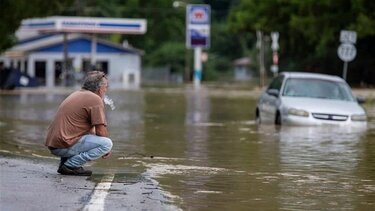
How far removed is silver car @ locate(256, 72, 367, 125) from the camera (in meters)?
19.5

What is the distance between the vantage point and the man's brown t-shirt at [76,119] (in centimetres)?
1066

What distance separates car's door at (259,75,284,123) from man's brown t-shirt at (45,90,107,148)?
34.1 ft

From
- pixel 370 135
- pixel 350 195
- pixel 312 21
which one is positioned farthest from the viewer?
pixel 312 21

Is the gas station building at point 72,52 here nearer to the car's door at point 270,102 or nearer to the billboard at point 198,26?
the billboard at point 198,26

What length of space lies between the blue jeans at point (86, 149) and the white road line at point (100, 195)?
342 millimetres

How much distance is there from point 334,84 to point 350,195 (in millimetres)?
11296

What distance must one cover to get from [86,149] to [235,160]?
3.54 meters

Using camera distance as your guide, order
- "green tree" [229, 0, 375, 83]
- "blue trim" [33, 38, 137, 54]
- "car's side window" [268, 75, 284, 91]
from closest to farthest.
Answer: "car's side window" [268, 75, 284, 91] < "green tree" [229, 0, 375, 83] < "blue trim" [33, 38, 137, 54]

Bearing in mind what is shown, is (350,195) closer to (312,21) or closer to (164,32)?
(312,21)

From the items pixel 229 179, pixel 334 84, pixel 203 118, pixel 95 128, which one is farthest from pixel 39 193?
pixel 203 118

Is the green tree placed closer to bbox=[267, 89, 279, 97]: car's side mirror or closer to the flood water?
bbox=[267, 89, 279, 97]: car's side mirror

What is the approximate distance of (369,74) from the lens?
54625 millimetres

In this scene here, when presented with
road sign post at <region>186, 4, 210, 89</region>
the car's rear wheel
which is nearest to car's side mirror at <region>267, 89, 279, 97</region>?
the car's rear wheel

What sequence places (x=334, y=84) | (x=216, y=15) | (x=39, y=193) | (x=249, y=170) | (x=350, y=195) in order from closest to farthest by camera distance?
1. (x=39, y=193)
2. (x=350, y=195)
3. (x=249, y=170)
4. (x=334, y=84)
5. (x=216, y=15)
